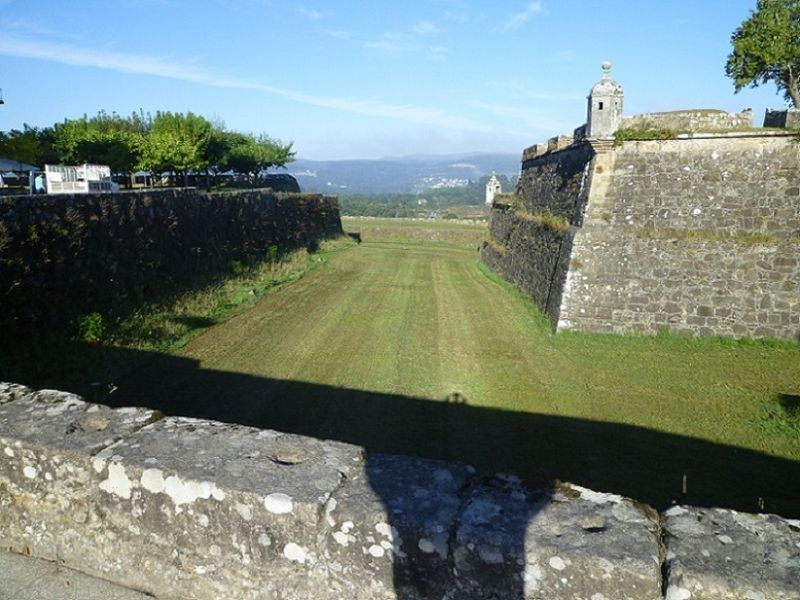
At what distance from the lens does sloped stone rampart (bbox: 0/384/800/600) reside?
219cm

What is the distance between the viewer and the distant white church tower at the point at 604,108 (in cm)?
1276

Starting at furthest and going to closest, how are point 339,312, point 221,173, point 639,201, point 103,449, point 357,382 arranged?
point 221,173
point 339,312
point 639,201
point 357,382
point 103,449

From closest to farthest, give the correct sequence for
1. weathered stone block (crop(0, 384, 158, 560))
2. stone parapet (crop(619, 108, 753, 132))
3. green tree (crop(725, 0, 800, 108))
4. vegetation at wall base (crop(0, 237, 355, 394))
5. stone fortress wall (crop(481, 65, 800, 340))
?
weathered stone block (crop(0, 384, 158, 560)) < vegetation at wall base (crop(0, 237, 355, 394)) < stone fortress wall (crop(481, 65, 800, 340)) < stone parapet (crop(619, 108, 753, 132)) < green tree (crop(725, 0, 800, 108))

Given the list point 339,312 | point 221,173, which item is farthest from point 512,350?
point 221,173

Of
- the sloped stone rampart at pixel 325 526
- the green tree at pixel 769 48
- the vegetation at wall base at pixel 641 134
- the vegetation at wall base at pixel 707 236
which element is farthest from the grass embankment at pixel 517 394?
the green tree at pixel 769 48

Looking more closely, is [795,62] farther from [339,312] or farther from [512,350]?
[339,312]

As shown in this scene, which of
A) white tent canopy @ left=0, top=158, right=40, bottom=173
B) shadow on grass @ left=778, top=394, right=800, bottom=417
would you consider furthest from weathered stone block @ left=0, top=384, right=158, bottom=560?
white tent canopy @ left=0, top=158, right=40, bottom=173

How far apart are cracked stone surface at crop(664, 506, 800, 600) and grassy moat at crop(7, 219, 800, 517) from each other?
2944mm

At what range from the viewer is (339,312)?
49.9 ft

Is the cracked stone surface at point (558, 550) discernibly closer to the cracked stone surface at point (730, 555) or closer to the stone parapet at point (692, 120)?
the cracked stone surface at point (730, 555)

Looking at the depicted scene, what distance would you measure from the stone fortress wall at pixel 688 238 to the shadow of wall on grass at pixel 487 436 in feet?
17.4

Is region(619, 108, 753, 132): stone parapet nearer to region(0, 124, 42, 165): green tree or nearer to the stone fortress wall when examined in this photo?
the stone fortress wall

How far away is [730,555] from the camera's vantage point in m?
2.17

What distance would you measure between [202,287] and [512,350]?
8.84 meters
